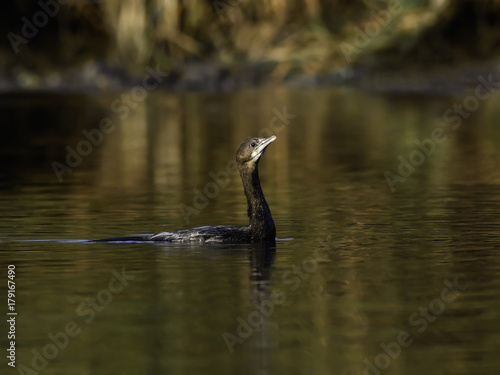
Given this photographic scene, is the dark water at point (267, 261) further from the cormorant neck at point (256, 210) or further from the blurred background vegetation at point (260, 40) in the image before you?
the blurred background vegetation at point (260, 40)

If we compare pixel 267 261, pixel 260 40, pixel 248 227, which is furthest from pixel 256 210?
pixel 260 40

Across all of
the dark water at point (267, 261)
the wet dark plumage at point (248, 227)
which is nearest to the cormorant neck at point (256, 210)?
the wet dark plumage at point (248, 227)

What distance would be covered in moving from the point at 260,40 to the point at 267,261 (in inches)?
1150

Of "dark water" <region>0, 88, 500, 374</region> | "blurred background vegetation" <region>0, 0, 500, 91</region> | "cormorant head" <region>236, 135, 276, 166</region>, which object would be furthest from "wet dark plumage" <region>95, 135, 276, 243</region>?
"blurred background vegetation" <region>0, 0, 500, 91</region>

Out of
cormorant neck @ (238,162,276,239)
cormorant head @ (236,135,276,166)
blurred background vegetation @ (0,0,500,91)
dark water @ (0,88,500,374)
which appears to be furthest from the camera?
blurred background vegetation @ (0,0,500,91)

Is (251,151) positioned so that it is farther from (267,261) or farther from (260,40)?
(260,40)

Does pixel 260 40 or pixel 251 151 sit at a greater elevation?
pixel 260 40

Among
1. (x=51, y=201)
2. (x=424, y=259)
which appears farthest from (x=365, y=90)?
(x=424, y=259)

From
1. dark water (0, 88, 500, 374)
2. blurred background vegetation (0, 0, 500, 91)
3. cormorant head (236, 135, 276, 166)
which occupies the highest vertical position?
blurred background vegetation (0, 0, 500, 91)

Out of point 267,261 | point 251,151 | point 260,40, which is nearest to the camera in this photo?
point 267,261

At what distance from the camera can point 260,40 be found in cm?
4112

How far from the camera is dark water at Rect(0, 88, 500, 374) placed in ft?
29.2

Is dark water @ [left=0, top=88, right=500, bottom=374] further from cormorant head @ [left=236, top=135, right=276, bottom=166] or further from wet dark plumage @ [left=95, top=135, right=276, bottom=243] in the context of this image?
cormorant head @ [left=236, top=135, right=276, bottom=166]

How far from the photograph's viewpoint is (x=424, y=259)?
484 inches
